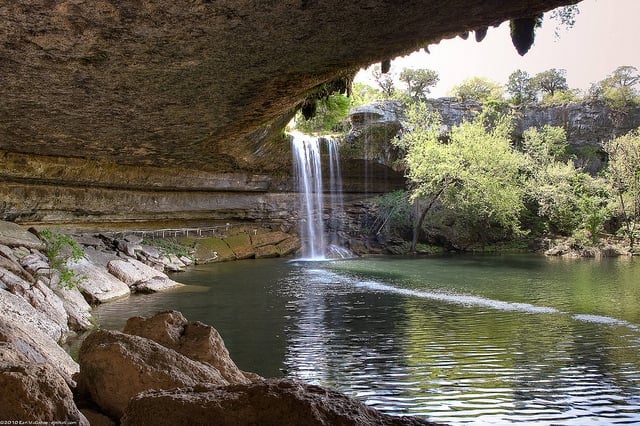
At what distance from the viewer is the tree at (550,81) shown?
153ft

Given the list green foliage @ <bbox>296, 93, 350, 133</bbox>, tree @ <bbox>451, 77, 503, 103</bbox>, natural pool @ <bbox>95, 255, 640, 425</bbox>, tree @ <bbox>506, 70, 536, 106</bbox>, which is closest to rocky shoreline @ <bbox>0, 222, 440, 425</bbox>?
natural pool @ <bbox>95, 255, 640, 425</bbox>

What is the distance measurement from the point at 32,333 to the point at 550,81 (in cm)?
5041

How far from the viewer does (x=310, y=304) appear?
12.1 meters

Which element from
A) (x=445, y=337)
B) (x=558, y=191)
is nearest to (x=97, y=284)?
(x=445, y=337)

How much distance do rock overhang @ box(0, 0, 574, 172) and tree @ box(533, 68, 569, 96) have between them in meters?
43.4

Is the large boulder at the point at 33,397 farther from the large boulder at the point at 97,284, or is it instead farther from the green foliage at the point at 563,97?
the green foliage at the point at 563,97

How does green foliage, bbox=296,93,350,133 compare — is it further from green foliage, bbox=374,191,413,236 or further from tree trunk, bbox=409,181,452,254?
tree trunk, bbox=409,181,452,254

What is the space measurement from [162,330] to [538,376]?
4833 millimetres

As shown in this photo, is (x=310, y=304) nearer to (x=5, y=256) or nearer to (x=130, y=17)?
(x=5, y=256)

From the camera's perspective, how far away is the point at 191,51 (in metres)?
6.54

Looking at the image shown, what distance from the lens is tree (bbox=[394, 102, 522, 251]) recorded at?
2647 centimetres

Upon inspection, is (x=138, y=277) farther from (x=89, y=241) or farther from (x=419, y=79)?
(x=419, y=79)

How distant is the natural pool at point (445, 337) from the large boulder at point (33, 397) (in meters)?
3.59

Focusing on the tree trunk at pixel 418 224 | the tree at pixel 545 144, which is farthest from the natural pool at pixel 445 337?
the tree at pixel 545 144
